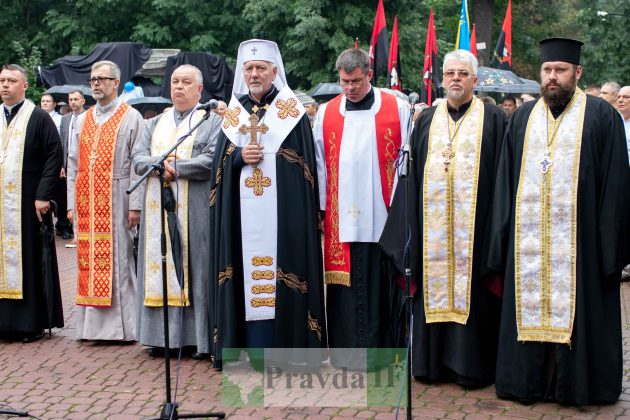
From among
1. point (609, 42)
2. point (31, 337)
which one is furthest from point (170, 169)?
Result: point (609, 42)

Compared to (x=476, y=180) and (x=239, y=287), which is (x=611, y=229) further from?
(x=239, y=287)

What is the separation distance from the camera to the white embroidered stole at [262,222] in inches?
279

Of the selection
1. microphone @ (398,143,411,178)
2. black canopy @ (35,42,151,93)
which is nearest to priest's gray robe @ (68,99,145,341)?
microphone @ (398,143,411,178)

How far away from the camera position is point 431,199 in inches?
268

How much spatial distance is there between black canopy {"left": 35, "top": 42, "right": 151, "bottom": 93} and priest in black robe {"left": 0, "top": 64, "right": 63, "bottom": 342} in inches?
621

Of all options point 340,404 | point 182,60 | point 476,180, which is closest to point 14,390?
point 340,404

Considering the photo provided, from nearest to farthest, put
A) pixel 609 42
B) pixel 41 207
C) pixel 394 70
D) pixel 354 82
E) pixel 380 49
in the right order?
1. pixel 354 82
2. pixel 41 207
3. pixel 394 70
4. pixel 380 49
5. pixel 609 42

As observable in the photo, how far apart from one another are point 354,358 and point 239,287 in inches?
41.5

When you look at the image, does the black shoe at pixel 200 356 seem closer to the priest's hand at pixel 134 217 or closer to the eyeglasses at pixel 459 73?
the priest's hand at pixel 134 217

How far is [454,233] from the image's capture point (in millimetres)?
6758

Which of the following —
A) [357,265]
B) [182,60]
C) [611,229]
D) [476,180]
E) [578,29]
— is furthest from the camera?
[578,29]

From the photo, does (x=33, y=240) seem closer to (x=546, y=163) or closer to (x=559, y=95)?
(x=546, y=163)

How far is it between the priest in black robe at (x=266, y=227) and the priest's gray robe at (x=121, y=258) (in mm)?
1426

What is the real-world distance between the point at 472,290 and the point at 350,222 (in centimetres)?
106
